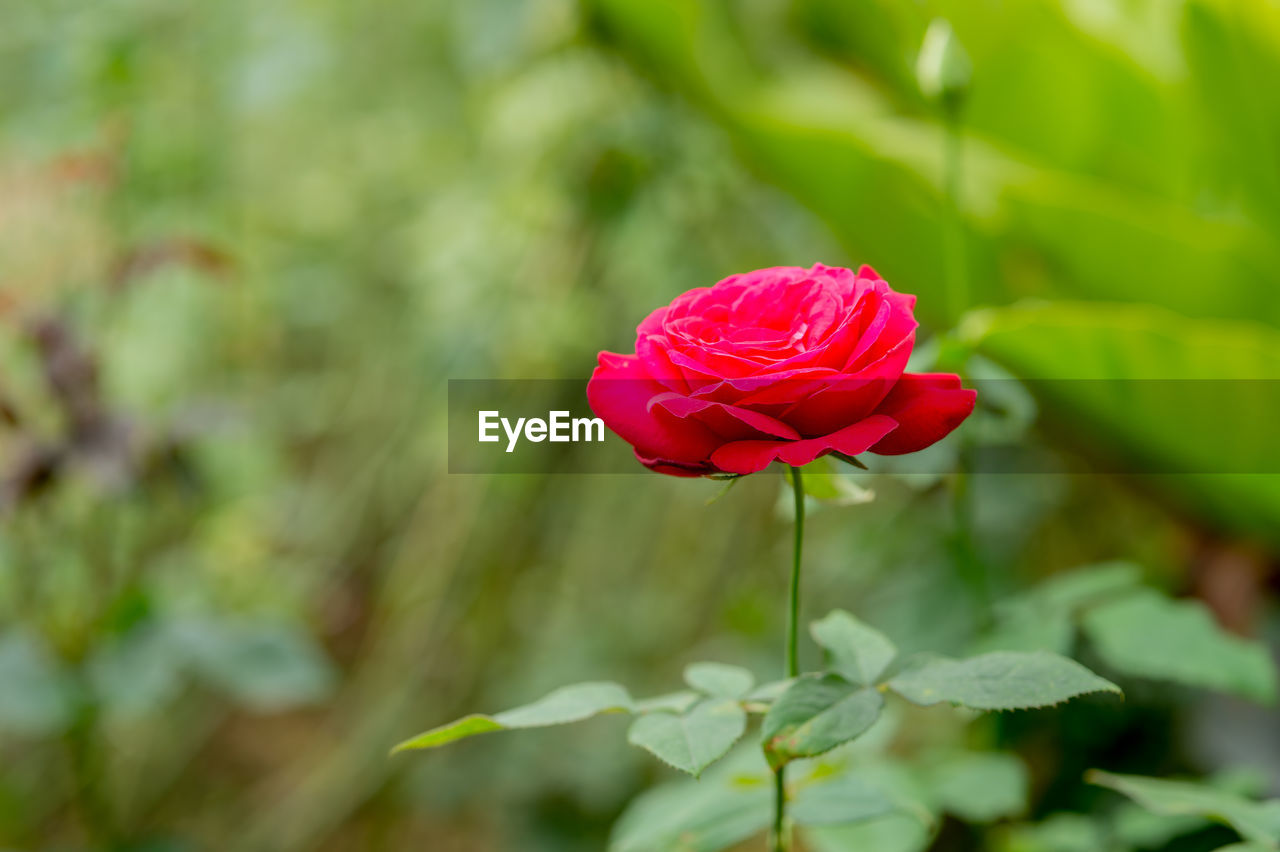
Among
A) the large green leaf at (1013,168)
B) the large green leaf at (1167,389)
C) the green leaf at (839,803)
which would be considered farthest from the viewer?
the large green leaf at (1013,168)

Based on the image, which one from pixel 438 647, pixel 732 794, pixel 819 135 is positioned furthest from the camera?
pixel 438 647

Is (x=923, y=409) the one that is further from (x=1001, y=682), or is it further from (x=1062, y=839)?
(x=1062, y=839)

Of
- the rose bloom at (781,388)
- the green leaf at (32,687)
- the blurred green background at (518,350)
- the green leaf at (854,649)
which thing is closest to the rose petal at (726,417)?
the rose bloom at (781,388)

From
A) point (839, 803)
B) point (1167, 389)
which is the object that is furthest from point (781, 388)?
point (1167, 389)

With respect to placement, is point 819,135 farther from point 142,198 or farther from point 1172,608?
point 142,198

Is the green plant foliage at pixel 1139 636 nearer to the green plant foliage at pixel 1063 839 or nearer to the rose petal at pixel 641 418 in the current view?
the green plant foliage at pixel 1063 839

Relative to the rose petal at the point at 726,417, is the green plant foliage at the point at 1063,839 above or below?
below

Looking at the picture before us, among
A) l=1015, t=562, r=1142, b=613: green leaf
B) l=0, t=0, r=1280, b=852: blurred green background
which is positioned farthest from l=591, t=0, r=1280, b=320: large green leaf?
l=1015, t=562, r=1142, b=613: green leaf

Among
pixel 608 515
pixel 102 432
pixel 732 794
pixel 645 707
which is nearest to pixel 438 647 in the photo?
pixel 608 515
